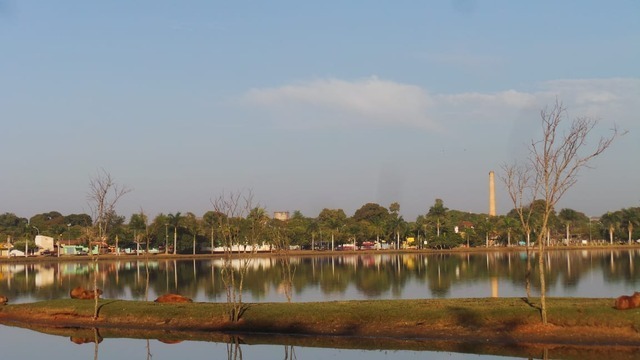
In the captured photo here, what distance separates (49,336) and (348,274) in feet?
149

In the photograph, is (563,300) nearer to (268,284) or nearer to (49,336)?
(49,336)

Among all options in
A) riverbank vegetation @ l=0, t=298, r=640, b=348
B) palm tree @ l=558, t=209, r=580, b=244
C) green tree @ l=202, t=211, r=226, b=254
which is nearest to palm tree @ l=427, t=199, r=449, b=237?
palm tree @ l=558, t=209, r=580, b=244

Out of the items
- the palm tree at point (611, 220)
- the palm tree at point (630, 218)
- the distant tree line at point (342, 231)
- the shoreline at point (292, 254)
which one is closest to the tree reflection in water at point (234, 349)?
the shoreline at point (292, 254)

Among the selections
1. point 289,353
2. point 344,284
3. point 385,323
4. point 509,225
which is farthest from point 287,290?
point 509,225

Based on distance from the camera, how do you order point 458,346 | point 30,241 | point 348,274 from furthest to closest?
point 30,241, point 348,274, point 458,346

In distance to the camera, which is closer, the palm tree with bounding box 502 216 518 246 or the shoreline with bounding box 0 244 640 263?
the shoreline with bounding box 0 244 640 263

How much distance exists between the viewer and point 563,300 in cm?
3688

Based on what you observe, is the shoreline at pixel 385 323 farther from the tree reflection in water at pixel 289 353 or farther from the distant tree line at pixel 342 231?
the distant tree line at pixel 342 231

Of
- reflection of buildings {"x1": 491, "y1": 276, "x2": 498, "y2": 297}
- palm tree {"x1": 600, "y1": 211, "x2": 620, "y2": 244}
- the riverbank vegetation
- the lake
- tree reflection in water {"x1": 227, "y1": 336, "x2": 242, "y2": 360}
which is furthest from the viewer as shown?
palm tree {"x1": 600, "y1": 211, "x2": 620, "y2": 244}

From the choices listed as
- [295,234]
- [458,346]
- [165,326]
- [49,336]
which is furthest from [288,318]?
[295,234]

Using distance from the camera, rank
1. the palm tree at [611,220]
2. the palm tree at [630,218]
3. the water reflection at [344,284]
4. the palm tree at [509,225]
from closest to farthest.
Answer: the water reflection at [344,284] < the palm tree at [509,225] < the palm tree at [630,218] < the palm tree at [611,220]

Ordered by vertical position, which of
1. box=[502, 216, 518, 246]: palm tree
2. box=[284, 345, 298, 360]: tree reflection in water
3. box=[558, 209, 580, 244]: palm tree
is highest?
box=[558, 209, 580, 244]: palm tree

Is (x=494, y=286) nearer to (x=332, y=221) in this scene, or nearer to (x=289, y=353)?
(x=289, y=353)

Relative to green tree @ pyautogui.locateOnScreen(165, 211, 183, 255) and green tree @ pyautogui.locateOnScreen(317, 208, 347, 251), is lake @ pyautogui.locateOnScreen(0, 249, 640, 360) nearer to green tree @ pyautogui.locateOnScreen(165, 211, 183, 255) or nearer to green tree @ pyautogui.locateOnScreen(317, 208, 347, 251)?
green tree @ pyautogui.locateOnScreen(165, 211, 183, 255)
